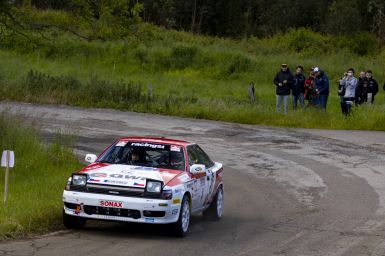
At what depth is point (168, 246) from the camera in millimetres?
10531

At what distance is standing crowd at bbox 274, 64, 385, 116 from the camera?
2850 centimetres

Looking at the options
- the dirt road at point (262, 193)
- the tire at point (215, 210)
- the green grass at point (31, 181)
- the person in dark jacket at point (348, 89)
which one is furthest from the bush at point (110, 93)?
the tire at point (215, 210)

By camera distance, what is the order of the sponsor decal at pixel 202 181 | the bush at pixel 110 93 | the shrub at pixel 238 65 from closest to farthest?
the sponsor decal at pixel 202 181 < the bush at pixel 110 93 < the shrub at pixel 238 65

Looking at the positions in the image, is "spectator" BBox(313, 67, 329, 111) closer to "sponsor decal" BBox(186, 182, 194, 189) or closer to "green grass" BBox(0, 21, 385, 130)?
"green grass" BBox(0, 21, 385, 130)

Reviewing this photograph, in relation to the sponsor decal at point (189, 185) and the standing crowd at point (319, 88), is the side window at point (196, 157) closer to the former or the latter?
the sponsor decal at point (189, 185)

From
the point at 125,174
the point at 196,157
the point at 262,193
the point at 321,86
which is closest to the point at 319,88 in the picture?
the point at 321,86

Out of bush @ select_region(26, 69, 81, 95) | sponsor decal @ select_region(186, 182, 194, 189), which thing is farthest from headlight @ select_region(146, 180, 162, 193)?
bush @ select_region(26, 69, 81, 95)

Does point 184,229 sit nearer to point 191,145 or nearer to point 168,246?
point 168,246

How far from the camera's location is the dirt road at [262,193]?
34.7 ft

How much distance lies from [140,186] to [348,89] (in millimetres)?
18620

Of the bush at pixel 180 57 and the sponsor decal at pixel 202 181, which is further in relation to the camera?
the bush at pixel 180 57

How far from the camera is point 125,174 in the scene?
11.2m

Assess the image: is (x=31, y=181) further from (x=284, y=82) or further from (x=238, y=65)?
(x=238, y=65)

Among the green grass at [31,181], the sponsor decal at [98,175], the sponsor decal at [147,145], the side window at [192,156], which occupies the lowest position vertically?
the green grass at [31,181]
